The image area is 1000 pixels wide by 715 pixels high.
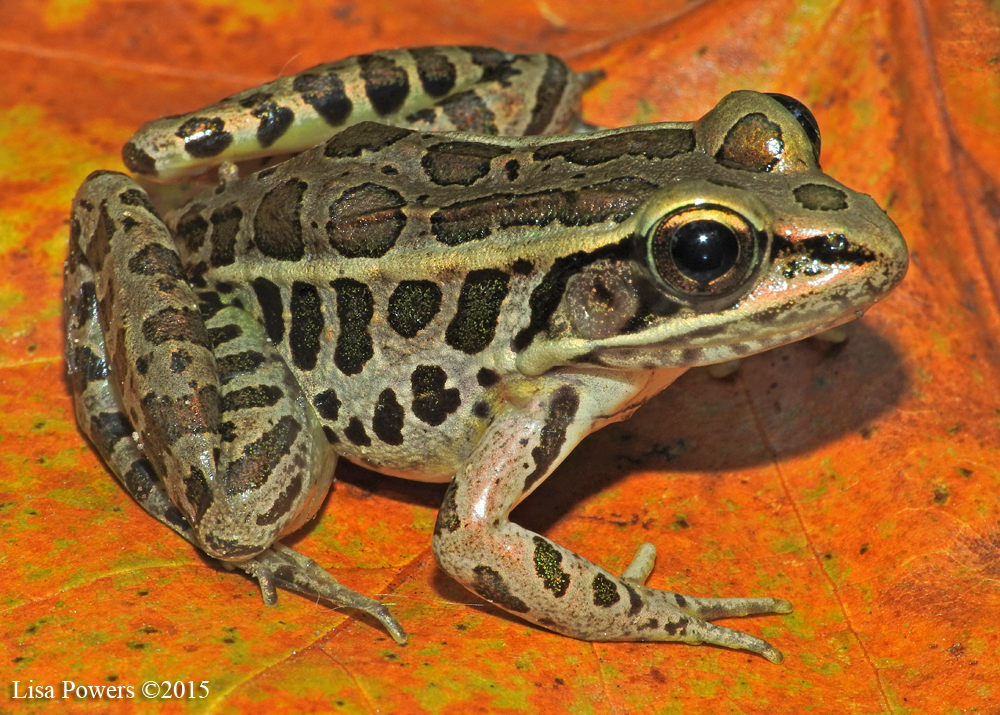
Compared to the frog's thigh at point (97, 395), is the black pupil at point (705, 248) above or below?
above

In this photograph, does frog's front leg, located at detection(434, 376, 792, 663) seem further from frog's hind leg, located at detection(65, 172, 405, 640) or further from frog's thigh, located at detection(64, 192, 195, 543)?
frog's thigh, located at detection(64, 192, 195, 543)

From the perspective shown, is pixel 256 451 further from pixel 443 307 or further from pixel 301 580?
pixel 443 307

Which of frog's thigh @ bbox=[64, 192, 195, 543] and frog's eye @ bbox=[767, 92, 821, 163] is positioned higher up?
frog's eye @ bbox=[767, 92, 821, 163]

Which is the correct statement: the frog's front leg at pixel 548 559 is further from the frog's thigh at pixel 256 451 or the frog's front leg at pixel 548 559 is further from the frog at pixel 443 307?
the frog's thigh at pixel 256 451

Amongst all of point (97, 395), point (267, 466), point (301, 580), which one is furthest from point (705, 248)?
point (97, 395)

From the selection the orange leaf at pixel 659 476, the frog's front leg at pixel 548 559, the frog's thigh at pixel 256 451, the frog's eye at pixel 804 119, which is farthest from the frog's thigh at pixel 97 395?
the frog's eye at pixel 804 119

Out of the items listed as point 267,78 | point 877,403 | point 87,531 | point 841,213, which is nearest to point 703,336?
point 841,213

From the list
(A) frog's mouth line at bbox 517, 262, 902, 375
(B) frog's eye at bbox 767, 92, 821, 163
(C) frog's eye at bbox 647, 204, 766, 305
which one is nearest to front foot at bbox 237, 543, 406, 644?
(A) frog's mouth line at bbox 517, 262, 902, 375
